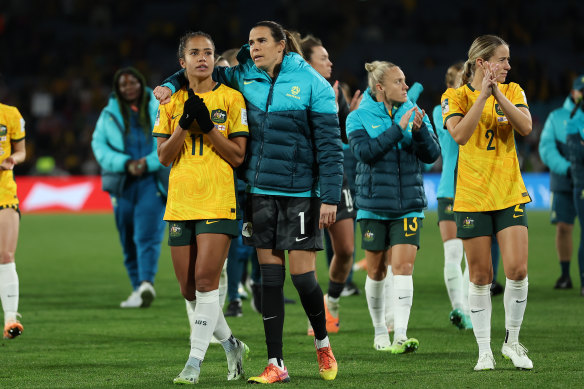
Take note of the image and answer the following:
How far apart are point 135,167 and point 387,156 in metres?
3.68

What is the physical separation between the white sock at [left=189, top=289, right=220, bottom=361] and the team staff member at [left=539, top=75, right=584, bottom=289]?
6.47 meters

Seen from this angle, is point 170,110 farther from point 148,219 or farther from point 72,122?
point 72,122

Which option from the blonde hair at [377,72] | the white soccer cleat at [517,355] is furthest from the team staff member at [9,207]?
the white soccer cleat at [517,355]

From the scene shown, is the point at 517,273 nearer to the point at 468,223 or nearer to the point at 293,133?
the point at 468,223

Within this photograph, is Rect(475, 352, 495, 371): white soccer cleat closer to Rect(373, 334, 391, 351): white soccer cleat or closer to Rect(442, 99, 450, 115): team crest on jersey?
Rect(373, 334, 391, 351): white soccer cleat

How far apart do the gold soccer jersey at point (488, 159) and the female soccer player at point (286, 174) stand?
94 centimetres

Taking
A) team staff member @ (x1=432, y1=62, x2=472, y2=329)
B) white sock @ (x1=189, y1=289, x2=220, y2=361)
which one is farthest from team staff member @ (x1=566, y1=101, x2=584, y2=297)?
white sock @ (x1=189, y1=289, x2=220, y2=361)

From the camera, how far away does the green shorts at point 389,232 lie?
7.15 meters

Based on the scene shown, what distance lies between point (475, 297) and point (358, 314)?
330 centimetres

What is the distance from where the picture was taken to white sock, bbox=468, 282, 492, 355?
6.23 m

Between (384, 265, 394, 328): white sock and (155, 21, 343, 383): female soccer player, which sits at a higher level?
(155, 21, 343, 383): female soccer player

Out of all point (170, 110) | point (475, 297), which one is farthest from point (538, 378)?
point (170, 110)

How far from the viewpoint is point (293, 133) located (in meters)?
5.88

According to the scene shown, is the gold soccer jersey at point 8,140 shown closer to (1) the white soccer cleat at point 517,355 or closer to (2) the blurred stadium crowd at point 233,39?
(1) the white soccer cleat at point 517,355
